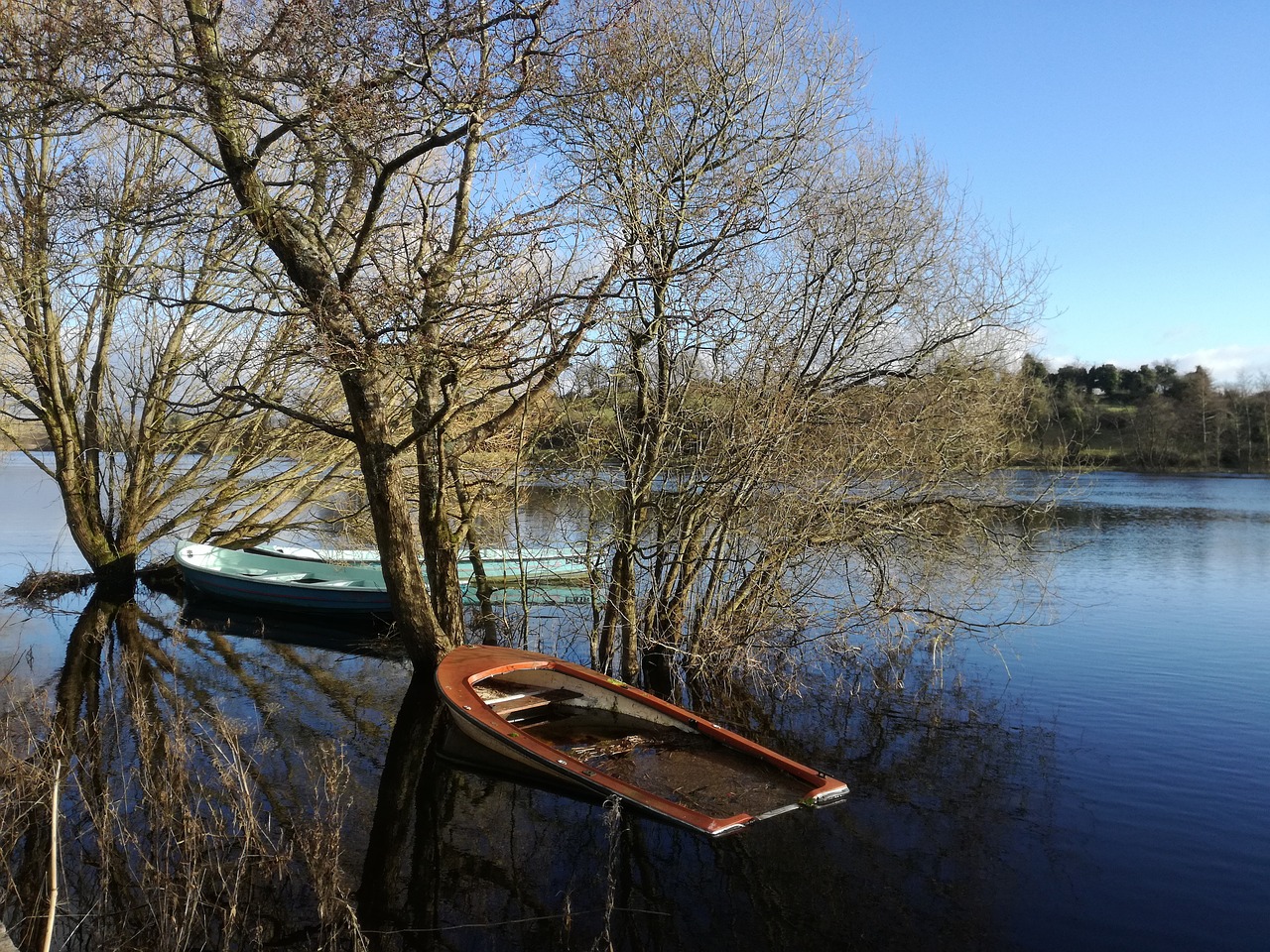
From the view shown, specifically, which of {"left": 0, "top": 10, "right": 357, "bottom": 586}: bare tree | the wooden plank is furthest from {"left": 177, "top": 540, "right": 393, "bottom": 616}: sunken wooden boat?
the wooden plank

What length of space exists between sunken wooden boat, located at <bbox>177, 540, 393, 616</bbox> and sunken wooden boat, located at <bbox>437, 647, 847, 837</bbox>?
6017mm

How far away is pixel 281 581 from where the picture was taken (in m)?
14.9

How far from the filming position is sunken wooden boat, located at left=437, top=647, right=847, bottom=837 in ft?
20.8

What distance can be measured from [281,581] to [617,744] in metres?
9.13

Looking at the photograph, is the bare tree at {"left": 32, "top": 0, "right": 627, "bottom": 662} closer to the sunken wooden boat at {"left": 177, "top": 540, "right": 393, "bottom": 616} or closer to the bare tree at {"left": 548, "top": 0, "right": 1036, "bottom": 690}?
the bare tree at {"left": 548, "top": 0, "right": 1036, "bottom": 690}

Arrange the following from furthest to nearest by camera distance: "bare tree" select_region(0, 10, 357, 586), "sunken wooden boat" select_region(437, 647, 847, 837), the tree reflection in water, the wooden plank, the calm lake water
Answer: "bare tree" select_region(0, 10, 357, 586), the wooden plank, "sunken wooden boat" select_region(437, 647, 847, 837), the calm lake water, the tree reflection in water

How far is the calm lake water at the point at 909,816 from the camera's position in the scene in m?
5.42

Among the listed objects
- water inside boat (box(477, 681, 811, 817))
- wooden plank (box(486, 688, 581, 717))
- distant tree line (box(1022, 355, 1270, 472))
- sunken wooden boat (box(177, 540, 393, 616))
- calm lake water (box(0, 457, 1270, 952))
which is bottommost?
calm lake water (box(0, 457, 1270, 952))

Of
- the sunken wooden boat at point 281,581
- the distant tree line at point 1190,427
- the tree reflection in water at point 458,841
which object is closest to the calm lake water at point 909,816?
the tree reflection in water at point 458,841

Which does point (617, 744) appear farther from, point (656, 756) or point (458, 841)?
point (458, 841)

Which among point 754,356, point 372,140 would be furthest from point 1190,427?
point 372,140

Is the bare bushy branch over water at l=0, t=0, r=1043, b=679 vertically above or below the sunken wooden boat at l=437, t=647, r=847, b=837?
above

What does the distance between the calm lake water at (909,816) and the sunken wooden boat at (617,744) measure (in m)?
0.30

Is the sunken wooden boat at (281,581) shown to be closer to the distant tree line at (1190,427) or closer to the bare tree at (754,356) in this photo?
the bare tree at (754,356)
